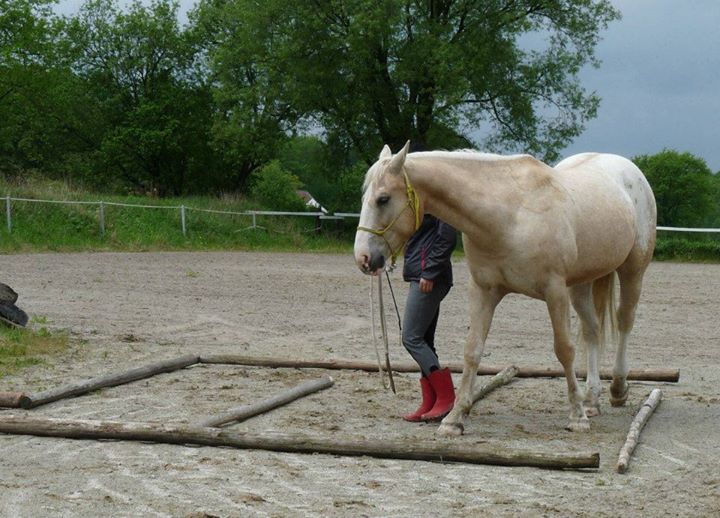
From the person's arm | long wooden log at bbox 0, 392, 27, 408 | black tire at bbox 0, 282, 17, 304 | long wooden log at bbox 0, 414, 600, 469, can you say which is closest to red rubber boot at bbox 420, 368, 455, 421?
the person's arm

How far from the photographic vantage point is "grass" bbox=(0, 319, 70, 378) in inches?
383

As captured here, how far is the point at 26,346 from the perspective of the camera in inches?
413

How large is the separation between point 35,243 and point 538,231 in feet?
67.6

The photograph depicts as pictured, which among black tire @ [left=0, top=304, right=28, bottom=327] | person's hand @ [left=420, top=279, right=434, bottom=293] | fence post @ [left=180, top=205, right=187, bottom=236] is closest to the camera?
person's hand @ [left=420, top=279, right=434, bottom=293]

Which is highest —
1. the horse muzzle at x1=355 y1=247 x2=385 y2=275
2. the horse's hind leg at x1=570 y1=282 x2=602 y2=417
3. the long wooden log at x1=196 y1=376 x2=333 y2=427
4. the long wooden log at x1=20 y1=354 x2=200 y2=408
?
the horse muzzle at x1=355 y1=247 x2=385 y2=275

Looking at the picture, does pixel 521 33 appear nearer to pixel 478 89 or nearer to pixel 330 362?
pixel 478 89

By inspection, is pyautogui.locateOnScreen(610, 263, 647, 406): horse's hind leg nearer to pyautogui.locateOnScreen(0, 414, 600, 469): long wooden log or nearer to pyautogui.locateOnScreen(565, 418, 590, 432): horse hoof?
pyautogui.locateOnScreen(565, 418, 590, 432): horse hoof

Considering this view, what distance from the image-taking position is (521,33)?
34.5m

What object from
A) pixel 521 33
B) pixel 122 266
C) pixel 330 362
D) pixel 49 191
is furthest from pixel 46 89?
pixel 330 362

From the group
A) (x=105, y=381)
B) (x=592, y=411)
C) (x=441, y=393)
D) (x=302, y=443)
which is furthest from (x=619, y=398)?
(x=105, y=381)

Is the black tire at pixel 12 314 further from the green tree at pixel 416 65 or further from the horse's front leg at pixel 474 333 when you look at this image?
the green tree at pixel 416 65

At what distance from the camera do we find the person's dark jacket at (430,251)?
24.3 feet

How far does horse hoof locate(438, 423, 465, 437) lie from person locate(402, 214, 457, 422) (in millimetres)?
516

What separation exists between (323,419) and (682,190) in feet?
101
